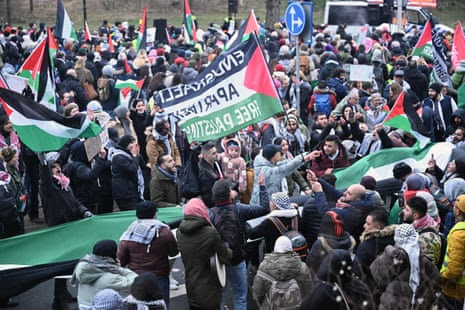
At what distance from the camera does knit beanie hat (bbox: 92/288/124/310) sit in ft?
20.6

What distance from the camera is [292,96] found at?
15.6 meters

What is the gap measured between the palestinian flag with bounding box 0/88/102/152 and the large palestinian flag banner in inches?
50.3

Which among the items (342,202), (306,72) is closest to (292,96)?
(306,72)

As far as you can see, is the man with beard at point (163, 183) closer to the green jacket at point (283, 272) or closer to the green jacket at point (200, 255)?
the green jacket at point (200, 255)

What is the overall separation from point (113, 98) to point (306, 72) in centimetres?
438

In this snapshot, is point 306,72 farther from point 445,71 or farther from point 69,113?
point 69,113

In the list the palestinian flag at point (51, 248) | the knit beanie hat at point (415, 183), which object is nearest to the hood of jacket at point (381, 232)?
the knit beanie hat at point (415, 183)

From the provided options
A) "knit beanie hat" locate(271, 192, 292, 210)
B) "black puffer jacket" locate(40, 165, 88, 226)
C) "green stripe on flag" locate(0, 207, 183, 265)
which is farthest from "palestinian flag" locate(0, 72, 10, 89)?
"knit beanie hat" locate(271, 192, 292, 210)

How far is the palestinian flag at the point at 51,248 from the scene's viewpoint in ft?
25.7

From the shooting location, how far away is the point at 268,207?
835cm

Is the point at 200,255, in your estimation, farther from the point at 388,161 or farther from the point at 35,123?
the point at 388,161

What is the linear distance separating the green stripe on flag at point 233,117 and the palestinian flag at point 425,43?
8.14 metres

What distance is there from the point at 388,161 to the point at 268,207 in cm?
308

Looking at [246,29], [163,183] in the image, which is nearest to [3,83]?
[163,183]
